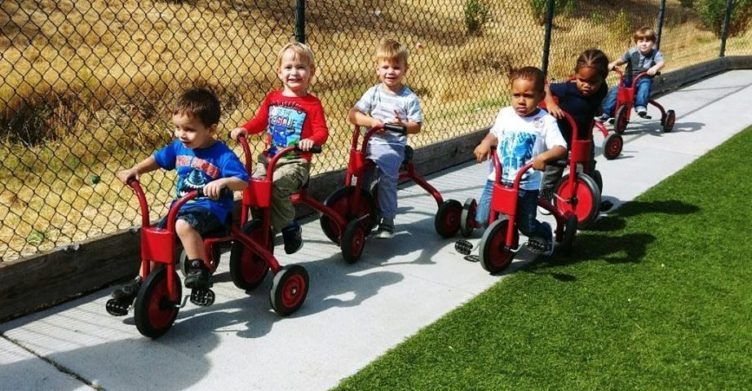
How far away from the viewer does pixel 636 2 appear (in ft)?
101

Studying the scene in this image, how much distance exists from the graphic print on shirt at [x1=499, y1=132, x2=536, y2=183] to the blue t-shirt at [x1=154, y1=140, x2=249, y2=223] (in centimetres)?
166

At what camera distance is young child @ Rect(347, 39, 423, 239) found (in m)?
4.54

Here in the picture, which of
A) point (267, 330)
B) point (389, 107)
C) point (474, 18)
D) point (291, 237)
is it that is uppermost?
point (474, 18)

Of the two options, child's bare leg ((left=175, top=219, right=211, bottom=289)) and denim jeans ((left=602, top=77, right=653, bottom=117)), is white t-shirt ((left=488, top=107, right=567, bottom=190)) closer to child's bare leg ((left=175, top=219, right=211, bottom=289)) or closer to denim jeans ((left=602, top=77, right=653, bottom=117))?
child's bare leg ((left=175, top=219, right=211, bottom=289))

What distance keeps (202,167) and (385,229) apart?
63.9 inches

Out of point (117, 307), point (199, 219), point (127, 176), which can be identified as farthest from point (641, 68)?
point (117, 307)

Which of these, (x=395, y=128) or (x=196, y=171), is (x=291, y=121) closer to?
(x=395, y=128)

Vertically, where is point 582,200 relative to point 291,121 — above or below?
below

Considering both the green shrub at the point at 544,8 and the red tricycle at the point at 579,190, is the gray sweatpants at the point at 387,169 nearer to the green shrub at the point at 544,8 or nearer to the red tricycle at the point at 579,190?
the red tricycle at the point at 579,190

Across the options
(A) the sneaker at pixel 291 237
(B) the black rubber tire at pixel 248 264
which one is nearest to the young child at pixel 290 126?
(A) the sneaker at pixel 291 237

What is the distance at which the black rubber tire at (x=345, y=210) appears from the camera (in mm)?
4688

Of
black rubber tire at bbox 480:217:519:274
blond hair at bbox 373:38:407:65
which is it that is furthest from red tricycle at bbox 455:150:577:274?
blond hair at bbox 373:38:407:65

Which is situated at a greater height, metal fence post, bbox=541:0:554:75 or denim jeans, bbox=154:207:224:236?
metal fence post, bbox=541:0:554:75

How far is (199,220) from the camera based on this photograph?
138 inches
